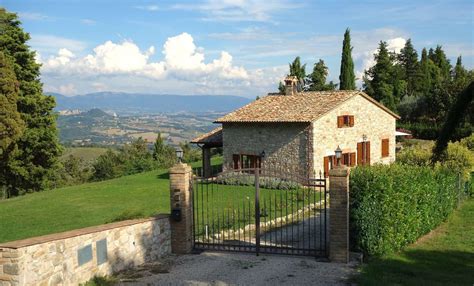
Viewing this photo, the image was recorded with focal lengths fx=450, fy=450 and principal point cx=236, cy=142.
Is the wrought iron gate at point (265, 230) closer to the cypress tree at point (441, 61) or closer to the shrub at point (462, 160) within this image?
the shrub at point (462, 160)

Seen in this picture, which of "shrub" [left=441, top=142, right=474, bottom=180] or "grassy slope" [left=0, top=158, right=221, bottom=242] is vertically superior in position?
"shrub" [left=441, top=142, right=474, bottom=180]

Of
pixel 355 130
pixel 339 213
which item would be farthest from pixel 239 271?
pixel 355 130

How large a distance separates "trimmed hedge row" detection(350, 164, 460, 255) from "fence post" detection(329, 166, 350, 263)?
0.39 meters

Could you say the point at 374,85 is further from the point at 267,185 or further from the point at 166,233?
the point at 166,233

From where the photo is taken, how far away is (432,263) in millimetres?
10453

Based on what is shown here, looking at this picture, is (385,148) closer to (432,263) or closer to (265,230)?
(265,230)

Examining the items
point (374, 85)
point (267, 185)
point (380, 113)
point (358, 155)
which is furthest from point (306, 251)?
point (374, 85)

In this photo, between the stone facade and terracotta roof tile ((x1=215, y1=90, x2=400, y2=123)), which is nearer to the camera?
the stone facade

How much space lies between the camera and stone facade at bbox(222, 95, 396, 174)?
81.1 feet

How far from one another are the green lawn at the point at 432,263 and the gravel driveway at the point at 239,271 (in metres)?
0.65

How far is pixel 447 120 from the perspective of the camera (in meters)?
5.91

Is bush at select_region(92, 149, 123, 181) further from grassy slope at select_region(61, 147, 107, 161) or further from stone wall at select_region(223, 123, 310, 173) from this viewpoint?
grassy slope at select_region(61, 147, 107, 161)

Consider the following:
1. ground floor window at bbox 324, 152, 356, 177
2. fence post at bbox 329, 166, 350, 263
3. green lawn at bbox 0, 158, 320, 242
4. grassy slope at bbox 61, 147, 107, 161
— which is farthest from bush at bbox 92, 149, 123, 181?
grassy slope at bbox 61, 147, 107, 161

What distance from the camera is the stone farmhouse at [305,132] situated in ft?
81.5
